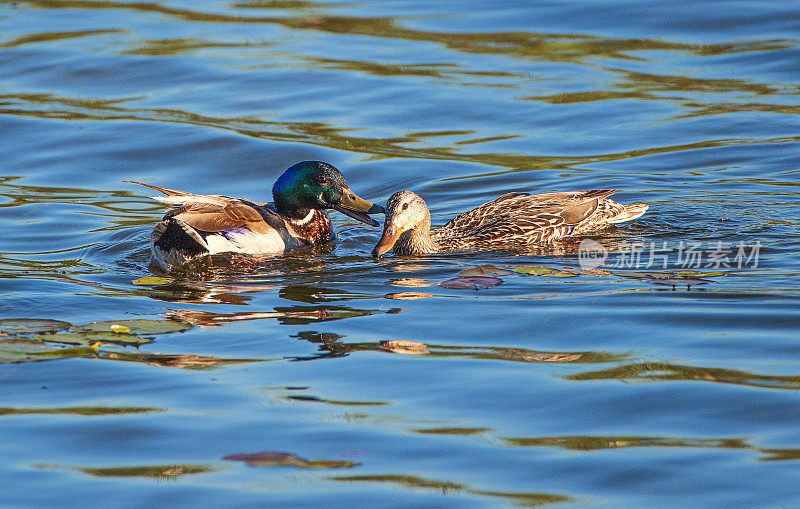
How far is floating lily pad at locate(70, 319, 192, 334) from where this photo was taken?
7.31m

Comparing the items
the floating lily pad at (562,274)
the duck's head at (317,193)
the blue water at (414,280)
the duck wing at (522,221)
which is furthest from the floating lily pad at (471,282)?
the duck's head at (317,193)

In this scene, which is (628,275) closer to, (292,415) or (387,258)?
(387,258)

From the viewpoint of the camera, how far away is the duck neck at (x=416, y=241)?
9.76 meters

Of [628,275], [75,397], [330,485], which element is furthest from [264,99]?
[330,485]

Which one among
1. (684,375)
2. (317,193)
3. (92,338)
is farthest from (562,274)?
(92,338)

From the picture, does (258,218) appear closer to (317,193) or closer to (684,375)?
(317,193)

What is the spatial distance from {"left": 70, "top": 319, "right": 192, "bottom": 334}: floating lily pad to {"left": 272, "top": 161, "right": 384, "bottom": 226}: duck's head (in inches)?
127

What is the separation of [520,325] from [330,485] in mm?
2529

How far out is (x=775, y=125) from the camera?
13.1 m

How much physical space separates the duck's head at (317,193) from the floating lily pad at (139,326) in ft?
10.6

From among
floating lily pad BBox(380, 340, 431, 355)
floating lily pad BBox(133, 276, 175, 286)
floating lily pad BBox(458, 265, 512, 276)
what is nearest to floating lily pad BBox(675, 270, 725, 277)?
floating lily pad BBox(458, 265, 512, 276)

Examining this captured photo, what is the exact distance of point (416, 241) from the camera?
32.0 feet

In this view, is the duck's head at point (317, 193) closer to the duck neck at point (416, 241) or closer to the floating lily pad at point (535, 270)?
the duck neck at point (416, 241)

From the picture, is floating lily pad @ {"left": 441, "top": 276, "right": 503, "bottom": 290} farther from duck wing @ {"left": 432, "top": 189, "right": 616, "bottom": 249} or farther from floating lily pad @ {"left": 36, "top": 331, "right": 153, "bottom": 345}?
floating lily pad @ {"left": 36, "top": 331, "right": 153, "bottom": 345}
